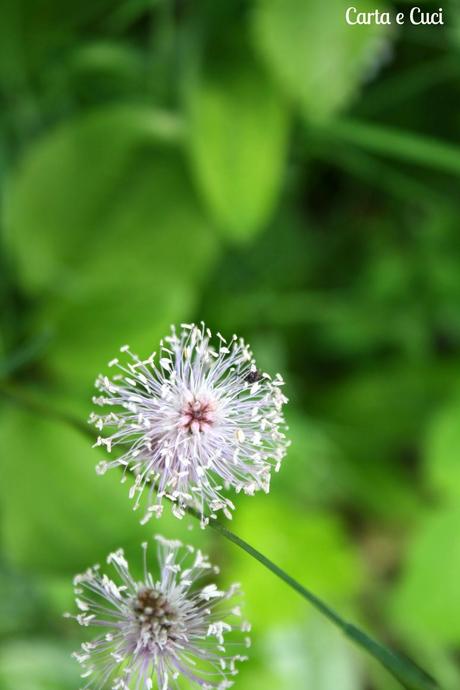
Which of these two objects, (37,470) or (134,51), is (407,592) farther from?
(134,51)

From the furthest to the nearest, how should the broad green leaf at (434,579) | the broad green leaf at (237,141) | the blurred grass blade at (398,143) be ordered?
the broad green leaf at (434,579)
the broad green leaf at (237,141)
the blurred grass blade at (398,143)

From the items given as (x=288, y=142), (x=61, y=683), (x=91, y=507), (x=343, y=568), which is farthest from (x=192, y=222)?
(x=61, y=683)

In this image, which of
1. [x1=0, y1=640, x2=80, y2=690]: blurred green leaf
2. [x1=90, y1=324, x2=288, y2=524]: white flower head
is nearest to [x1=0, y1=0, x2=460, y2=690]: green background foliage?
[x1=0, y1=640, x2=80, y2=690]: blurred green leaf

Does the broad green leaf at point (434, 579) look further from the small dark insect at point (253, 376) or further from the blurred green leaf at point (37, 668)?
the small dark insect at point (253, 376)

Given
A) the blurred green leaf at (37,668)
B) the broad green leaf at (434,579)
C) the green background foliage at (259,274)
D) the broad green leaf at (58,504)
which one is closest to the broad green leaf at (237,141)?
the green background foliage at (259,274)

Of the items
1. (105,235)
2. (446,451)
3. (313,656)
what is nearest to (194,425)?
(105,235)

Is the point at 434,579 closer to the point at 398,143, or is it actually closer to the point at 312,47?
the point at 398,143

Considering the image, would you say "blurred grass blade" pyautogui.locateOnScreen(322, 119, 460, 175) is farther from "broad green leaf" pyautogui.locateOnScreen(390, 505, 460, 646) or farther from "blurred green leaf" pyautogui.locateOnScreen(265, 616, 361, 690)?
"blurred green leaf" pyautogui.locateOnScreen(265, 616, 361, 690)
